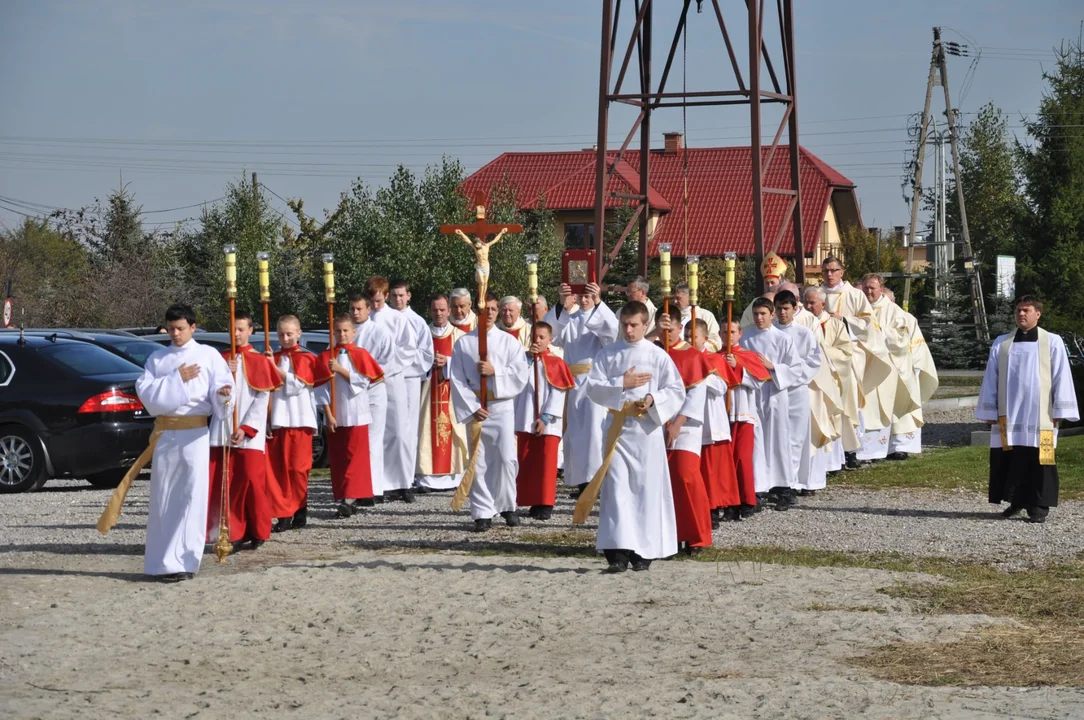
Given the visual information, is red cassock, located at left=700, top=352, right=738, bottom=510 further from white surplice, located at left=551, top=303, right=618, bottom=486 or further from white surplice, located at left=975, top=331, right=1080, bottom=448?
white surplice, located at left=975, top=331, right=1080, bottom=448

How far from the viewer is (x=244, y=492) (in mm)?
10938

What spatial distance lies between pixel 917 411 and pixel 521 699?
12232mm

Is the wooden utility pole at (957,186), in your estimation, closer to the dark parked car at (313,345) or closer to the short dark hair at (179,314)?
the dark parked car at (313,345)

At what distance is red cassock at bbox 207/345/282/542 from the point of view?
35.2 feet

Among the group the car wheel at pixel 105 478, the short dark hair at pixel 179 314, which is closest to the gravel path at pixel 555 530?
the short dark hair at pixel 179 314

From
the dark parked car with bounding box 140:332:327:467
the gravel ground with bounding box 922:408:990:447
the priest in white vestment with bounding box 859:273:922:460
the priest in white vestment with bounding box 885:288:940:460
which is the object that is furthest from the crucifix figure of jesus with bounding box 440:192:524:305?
the gravel ground with bounding box 922:408:990:447

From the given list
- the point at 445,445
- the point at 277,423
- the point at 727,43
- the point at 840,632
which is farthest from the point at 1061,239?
the point at 840,632

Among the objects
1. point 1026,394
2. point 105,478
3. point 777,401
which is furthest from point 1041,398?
point 105,478

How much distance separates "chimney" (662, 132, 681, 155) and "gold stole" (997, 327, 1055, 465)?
164 ft

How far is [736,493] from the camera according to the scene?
41.1 feet

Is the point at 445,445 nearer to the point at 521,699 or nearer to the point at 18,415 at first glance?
the point at 18,415

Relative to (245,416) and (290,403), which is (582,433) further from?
(245,416)

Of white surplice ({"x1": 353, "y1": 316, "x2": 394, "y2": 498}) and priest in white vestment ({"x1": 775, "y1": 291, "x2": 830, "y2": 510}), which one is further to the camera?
priest in white vestment ({"x1": 775, "y1": 291, "x2": 830, "y2": 510})

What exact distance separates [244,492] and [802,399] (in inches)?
215
